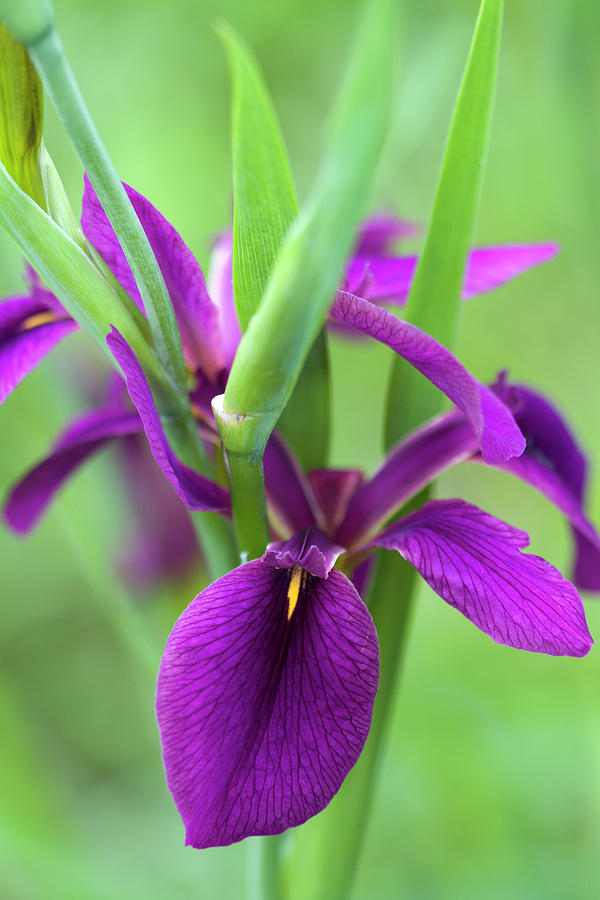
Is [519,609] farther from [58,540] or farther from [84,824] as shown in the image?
[58,540]

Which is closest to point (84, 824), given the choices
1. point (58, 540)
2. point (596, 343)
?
point (58, 540)

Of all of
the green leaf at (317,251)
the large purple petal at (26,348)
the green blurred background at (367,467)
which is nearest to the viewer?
the green leaf at (317,251)

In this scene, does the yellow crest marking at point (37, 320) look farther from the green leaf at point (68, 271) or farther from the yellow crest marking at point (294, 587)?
the yellow crest marking at point (294, 587)

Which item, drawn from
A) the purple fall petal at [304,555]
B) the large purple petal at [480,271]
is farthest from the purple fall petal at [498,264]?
the purple fall petal at [304,555]

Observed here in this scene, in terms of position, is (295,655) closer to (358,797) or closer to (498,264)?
(358,797)

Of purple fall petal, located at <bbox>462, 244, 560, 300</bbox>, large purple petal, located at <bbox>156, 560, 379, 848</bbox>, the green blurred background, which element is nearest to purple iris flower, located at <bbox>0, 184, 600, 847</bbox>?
large purple petal, located at <bbox>156, 560, 379, 848</bbox>

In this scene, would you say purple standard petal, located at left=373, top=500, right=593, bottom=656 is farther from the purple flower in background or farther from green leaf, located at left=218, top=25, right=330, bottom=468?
green leaf, located at left=218, top=25, right=330, bottom=468
